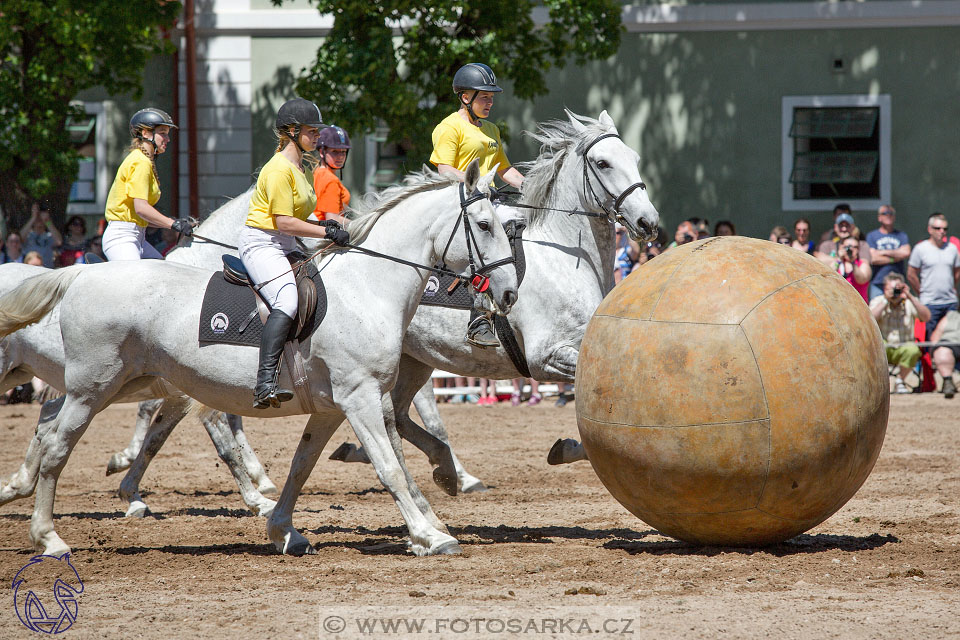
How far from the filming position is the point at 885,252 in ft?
55.0

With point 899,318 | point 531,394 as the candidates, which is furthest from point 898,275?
point 531,394

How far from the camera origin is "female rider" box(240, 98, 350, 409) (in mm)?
6785

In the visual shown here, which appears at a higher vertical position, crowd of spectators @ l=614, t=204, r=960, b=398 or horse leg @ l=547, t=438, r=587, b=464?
crowd of spectators @ l=614, t=204, r=960, b=398

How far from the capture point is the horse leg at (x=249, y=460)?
935 centimetres

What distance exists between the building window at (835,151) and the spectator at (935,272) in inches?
142

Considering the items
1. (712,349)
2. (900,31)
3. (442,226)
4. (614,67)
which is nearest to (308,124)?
(442,226)

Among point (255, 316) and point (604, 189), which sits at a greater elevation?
point (604, 189)

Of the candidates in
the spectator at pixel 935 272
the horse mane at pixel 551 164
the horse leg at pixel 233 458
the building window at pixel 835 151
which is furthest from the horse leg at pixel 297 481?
the building window at pixel 835 151

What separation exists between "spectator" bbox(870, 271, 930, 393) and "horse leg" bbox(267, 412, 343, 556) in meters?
9.73

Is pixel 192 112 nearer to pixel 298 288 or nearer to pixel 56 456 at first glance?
pixel 56 456

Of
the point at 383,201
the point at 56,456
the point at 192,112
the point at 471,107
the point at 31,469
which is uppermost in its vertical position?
the point at 192,112

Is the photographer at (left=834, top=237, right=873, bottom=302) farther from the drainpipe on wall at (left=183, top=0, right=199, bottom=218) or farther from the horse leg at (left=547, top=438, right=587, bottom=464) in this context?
the drainpipe on wall at (left=183, top=0, right=199, bottom=218)

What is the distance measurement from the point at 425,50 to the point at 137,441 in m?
9.15

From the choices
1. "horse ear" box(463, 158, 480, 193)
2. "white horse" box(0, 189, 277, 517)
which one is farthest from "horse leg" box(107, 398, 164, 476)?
"horse ear" box(463, 158, 480, 193)
